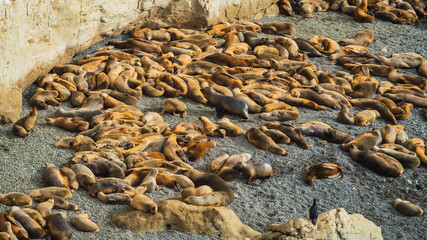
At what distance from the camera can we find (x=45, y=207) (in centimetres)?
404

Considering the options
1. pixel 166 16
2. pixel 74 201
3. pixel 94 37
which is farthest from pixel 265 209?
pixel 166 16

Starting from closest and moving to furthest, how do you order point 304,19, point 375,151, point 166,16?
1. point 375,151
2. point 166,16
3. point 304,19

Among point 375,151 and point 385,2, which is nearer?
point 375,151

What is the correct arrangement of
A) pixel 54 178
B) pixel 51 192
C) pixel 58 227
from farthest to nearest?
pixel 54 178
pixel 51 192
pixel 58 227

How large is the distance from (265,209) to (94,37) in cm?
386

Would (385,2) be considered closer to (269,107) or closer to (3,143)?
(269,107)

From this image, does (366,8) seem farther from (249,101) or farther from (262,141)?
(262,141)

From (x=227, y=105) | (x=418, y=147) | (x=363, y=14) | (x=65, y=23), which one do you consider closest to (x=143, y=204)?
(x=227, y=105)

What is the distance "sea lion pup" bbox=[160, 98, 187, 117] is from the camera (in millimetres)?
6113

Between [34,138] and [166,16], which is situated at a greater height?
[166,16]

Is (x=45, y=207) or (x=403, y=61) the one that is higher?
(x=403, y=61)

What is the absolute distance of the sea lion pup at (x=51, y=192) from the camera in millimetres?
4276

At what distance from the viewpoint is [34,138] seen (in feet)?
17.4

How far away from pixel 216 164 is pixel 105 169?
3.19 ft
